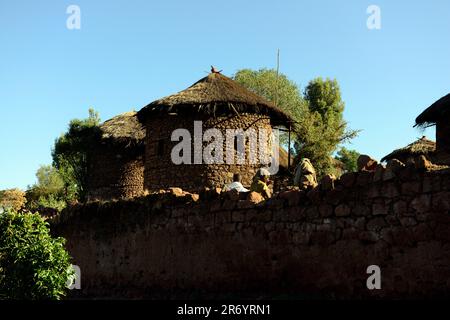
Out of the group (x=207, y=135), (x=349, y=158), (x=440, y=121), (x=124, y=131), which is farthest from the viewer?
(x=349, y=158)

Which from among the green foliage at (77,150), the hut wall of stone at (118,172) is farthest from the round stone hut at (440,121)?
the green foliage at (77,150)

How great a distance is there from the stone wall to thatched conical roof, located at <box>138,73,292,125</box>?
28.2 ft

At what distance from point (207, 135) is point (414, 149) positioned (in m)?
9.08

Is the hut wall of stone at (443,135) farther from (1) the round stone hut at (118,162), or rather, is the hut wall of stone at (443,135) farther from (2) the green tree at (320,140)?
(1) the round stone hut at (118,162)

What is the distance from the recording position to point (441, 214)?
6949mm

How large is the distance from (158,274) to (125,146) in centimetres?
1801

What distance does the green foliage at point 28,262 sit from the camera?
829 centimetres

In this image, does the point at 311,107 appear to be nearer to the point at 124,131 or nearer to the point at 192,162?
the point at 124,131

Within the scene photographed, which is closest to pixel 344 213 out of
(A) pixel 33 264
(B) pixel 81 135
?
(A) pixel 33 264

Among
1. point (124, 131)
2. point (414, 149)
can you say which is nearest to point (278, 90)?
point (124, 131)

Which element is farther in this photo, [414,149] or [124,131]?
[124,131]

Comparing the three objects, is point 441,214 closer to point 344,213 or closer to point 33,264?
point 344,213

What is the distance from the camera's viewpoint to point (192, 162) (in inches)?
840

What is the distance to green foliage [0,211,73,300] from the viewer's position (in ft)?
27.2
